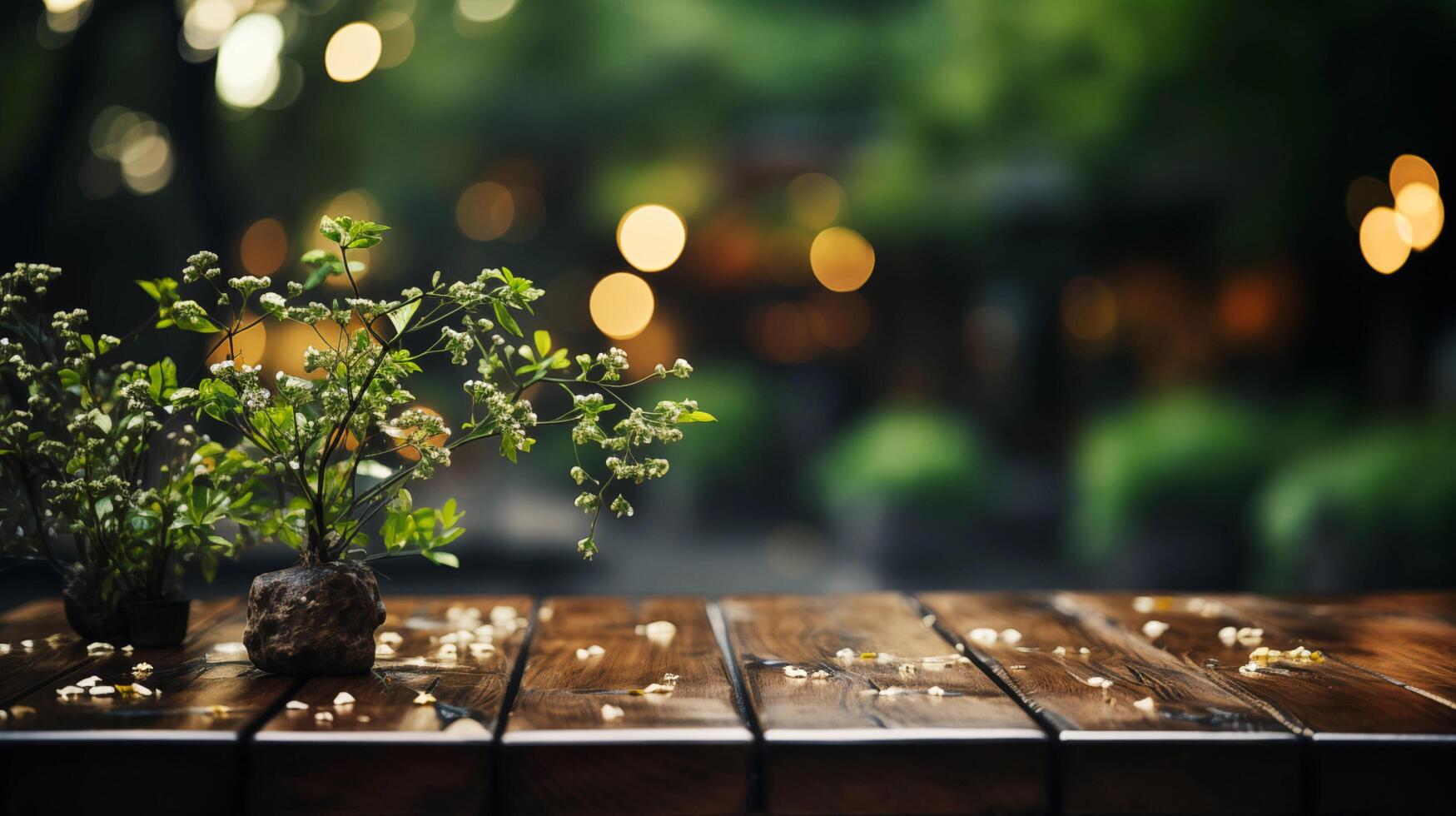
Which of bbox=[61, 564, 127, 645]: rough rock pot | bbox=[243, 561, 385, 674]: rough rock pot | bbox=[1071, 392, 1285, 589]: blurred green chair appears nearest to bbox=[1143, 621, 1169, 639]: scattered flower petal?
bbox=[243, 561, 385, 674]: rough rock pot

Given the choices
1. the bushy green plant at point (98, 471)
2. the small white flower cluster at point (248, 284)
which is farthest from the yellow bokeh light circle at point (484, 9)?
the small white flower cluster at point (248, 284)

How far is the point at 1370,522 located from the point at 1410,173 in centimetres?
187

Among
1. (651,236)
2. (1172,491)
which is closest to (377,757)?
(1172,491)

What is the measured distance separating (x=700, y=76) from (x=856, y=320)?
1463mm

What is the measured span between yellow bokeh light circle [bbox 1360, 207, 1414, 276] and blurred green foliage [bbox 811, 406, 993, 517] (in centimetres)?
197

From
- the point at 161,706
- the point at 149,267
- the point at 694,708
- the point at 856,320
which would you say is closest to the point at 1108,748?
the point at 694,708

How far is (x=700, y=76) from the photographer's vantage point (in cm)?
593

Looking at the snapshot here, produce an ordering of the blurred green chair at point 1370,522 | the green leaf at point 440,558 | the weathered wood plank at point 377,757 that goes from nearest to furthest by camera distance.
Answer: the weathered wood plank at point 377,757
the green leaf at point 440,558
the blurred green chair at point 1370,522

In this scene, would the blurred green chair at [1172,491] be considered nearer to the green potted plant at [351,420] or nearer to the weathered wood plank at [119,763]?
the green potted plant at [351,420]

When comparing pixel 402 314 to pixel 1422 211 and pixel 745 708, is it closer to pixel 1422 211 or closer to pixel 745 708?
pixel 745 708

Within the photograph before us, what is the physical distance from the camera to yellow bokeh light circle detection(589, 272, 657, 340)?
5.81 meters

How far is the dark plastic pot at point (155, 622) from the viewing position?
1.58 metres

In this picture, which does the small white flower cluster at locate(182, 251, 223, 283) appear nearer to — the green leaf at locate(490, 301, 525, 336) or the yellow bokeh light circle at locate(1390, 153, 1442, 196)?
the green leaf at locate(490, 301, 525, 336)

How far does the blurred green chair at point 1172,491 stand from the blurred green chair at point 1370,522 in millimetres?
289
